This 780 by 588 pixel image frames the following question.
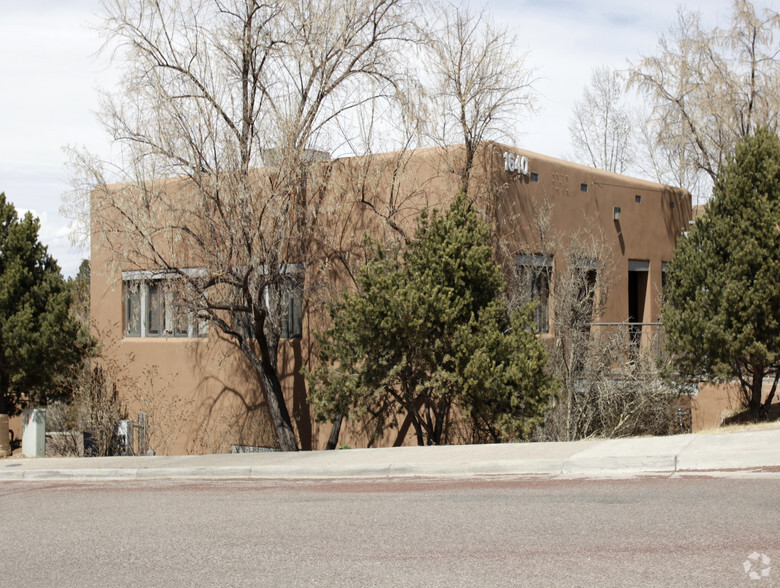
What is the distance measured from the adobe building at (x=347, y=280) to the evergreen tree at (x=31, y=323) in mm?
1288

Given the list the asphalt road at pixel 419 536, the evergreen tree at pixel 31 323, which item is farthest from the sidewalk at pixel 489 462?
the evergreen tree at pixel 31 323

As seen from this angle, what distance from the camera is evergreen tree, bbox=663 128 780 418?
15.2 m

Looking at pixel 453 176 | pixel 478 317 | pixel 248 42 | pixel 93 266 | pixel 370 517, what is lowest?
pixel 370 517

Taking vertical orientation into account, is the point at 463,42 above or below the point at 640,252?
above

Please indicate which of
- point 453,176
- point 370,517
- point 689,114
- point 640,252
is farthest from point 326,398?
point 689,114

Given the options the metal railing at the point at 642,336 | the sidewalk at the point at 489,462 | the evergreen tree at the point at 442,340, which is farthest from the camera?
the metal railing at the point at 642,336

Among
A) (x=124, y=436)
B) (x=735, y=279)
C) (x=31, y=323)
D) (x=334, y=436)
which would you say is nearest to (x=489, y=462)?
(x=735, y=279)

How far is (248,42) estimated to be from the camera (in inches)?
698

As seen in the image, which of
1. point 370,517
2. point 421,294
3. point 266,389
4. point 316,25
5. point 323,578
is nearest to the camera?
point 323,578

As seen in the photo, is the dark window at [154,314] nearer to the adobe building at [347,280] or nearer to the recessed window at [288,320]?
the adobe building at [347,280]

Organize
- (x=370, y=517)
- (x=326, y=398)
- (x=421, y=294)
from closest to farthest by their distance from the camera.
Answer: (x=370, y=517)
(x=421, y=294)
(x=326, y=398)

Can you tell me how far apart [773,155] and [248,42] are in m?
10.2

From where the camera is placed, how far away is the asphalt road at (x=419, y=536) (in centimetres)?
595

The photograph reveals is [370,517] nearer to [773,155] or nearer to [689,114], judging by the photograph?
[773,155]
